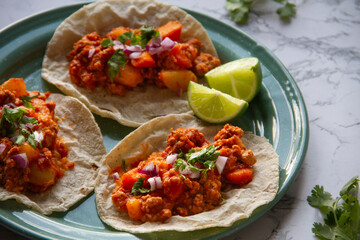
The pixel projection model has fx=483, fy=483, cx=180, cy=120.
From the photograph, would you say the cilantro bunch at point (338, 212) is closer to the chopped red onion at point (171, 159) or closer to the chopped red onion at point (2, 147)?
the chopped red onion at point (171, 159)

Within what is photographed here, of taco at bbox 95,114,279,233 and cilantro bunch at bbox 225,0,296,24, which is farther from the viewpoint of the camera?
cilantro bunch at bbox 225,0,296,24

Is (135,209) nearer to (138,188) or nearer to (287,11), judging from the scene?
(138,188)

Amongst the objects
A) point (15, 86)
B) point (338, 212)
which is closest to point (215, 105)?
point (338, 212)

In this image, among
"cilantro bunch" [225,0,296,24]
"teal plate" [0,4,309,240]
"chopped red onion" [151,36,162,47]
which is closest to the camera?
"teal plate" [0,4,309,240]

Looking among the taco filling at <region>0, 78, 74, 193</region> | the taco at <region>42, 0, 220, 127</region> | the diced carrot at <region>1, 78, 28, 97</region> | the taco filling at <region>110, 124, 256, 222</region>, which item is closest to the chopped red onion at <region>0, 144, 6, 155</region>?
the taco filling at <region>0, 78, 74, 193</region>

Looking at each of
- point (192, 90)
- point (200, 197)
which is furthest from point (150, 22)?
point (200, 197)

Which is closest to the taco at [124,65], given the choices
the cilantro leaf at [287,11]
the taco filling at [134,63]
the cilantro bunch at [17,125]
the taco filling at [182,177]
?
the taco filling at [134,63]

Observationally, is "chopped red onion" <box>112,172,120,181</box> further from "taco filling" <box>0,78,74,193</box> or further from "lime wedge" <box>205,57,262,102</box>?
"lime wedge" <box>205,57,262,102</box>
